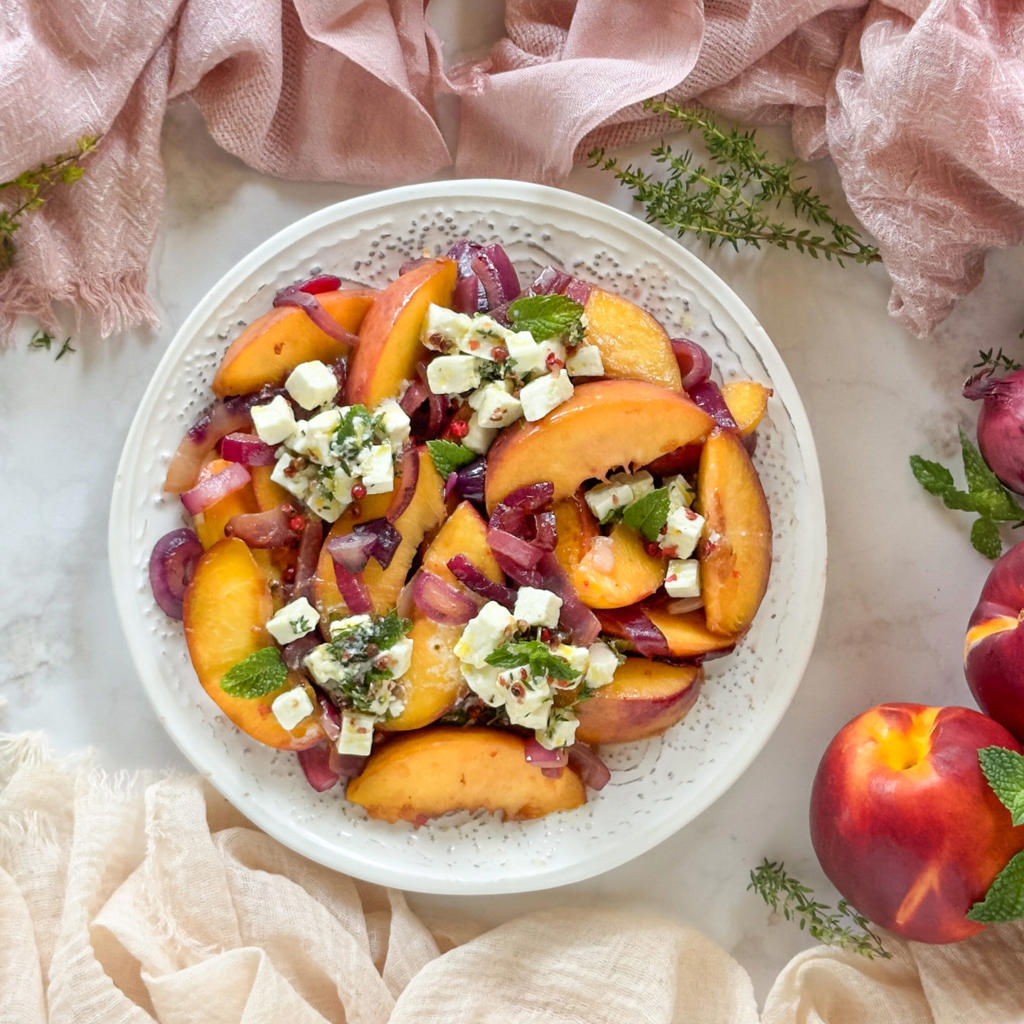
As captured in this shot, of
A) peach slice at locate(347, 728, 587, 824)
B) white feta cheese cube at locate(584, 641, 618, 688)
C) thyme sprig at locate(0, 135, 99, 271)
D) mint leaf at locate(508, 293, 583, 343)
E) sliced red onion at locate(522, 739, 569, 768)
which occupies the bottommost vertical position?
peach slice at locate(347, 728, 587, 824)

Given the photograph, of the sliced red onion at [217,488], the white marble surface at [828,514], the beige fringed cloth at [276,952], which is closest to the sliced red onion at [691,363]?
the white marble surface at [828,514]

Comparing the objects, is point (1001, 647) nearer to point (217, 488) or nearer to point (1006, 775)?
point (1006, 775)

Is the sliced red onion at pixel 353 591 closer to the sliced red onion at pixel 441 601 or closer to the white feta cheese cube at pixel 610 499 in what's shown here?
the sliced red onion at pixel 441 601

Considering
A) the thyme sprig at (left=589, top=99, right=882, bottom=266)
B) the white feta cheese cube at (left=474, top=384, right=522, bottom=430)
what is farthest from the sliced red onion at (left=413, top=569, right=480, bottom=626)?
the thyme sprig at (left=589, top=99, right=882, bottom=266)

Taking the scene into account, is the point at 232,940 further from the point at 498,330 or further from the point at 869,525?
the point at 869,525

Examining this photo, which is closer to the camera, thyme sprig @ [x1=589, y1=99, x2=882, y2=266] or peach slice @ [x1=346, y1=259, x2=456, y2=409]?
peach slice @ [x1=346, y1=259, x2=456, y2=409]

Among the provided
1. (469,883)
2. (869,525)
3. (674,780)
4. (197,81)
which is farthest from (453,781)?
(197,81)

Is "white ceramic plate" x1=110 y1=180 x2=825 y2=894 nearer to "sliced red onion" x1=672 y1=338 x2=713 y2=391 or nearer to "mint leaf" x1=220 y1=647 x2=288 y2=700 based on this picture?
"sliced red onion" x1=672 y1=338 x2=713 y2=391

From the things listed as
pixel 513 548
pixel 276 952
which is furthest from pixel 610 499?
pixel 276 952
